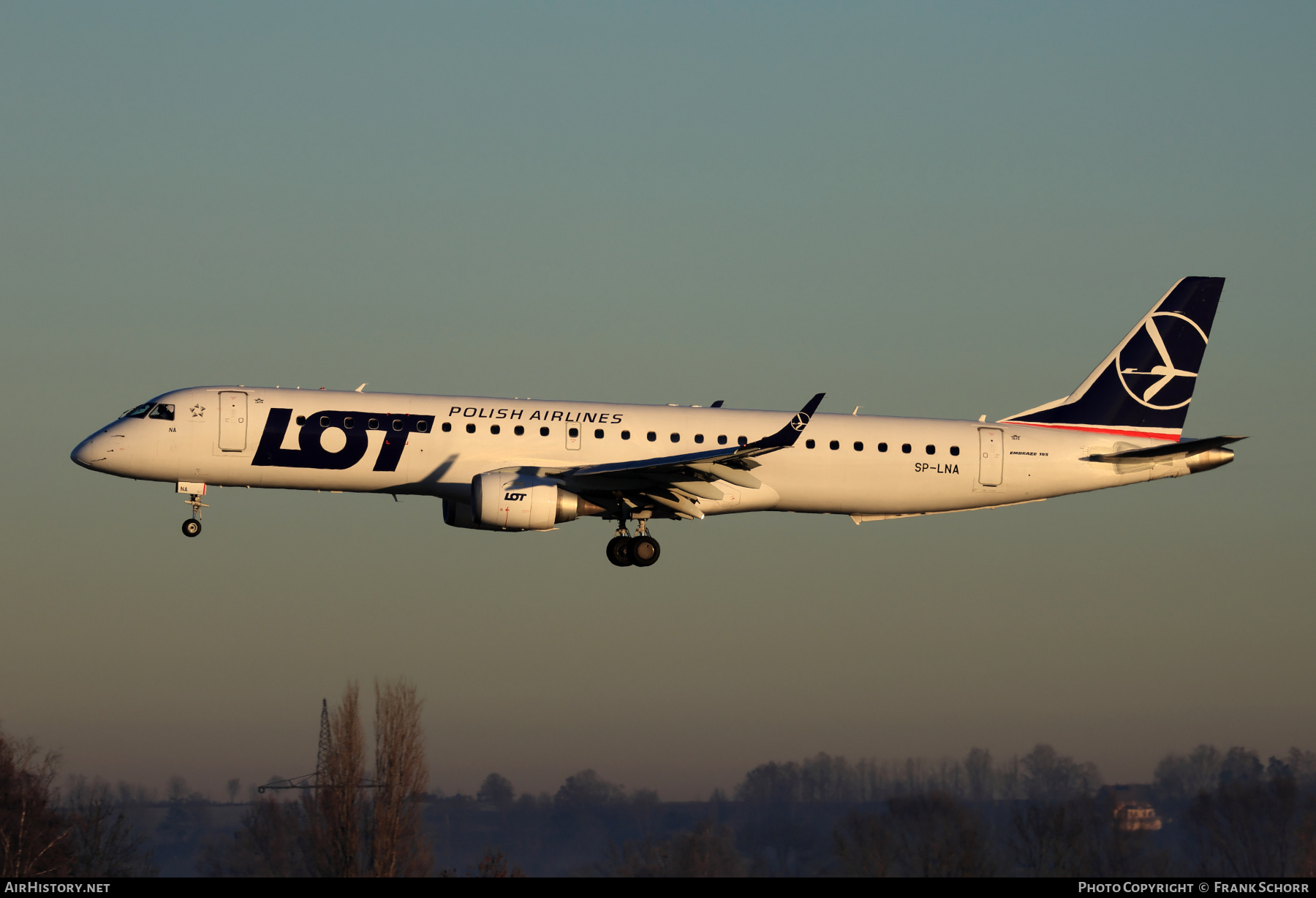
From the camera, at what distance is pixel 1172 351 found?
5600cm

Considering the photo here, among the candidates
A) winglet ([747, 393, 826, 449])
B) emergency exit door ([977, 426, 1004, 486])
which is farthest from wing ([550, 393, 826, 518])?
emergency exit door ([977, 426, 1004, 486])

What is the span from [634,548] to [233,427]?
40.7 feet

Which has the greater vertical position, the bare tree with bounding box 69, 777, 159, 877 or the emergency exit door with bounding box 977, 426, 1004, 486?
the emergency exit door with bounding box 977, 426, 1004, 486

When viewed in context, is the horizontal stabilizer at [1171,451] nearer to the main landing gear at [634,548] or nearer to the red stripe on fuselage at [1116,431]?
the red stripe on fuselage at [1116,431]

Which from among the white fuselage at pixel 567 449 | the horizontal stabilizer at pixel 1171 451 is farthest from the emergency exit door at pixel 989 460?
the horizontal stabilizer at pixel 1171 451

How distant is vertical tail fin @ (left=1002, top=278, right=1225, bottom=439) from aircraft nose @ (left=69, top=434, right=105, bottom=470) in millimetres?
28479

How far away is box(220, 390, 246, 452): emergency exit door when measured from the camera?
153ft

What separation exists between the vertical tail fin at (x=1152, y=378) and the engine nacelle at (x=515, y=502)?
16.3 m

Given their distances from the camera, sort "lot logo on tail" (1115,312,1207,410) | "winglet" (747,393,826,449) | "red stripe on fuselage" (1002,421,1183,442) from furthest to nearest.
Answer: "lot logo on tail" (1115,312,1207,410), "red stripe on fuselage" (1002,421,1183,442), "winglet" (747,393,826,449)

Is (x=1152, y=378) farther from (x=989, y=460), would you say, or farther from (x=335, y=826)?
(x=335, y=826)

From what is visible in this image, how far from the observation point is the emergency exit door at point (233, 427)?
4669 cm

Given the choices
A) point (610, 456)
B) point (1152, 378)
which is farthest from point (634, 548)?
point (1152, 378)

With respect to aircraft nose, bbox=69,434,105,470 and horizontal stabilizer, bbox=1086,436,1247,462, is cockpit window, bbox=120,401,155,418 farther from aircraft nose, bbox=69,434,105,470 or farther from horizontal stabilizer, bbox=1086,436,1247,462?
horizontal stabilizer, bbox=1086,436,1247,462

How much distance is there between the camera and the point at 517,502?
46.0 meters
